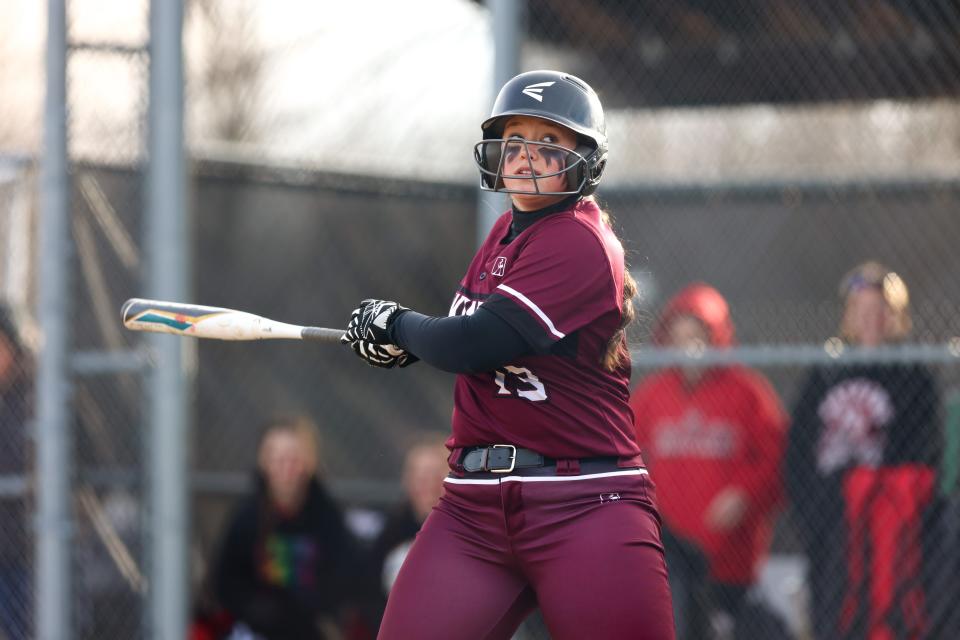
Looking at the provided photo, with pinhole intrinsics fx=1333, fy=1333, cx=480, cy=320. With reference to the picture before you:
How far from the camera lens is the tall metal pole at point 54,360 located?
5.00 meters

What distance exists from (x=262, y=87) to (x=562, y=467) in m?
7.51

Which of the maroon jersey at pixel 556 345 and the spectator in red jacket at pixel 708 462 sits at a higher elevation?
the maroon jersey at pixel 556 345

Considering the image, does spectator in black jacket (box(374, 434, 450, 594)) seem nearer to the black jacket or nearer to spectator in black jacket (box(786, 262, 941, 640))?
the black jacket

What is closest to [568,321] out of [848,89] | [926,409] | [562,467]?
[562,467]

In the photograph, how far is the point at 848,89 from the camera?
6094 millimetres

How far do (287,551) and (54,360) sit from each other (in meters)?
1.44

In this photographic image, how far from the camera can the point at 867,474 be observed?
5.04 metres

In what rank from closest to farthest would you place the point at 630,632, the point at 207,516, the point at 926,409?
the point at 630,632 → the point at 926,409 → the point at 207,516

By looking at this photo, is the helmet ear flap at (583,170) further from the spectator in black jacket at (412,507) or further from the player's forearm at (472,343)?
the spectator in black jacket at (412,507)

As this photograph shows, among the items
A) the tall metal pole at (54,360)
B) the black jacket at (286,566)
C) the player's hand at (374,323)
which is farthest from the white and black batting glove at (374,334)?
the black jacket at (286,566)

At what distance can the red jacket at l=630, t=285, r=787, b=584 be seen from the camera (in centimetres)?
547

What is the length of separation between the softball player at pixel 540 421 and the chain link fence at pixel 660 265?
120 centimetres

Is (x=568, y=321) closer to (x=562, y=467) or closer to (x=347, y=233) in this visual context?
(x=562, y=467)

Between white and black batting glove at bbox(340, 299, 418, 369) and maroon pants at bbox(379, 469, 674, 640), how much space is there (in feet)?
1.16
